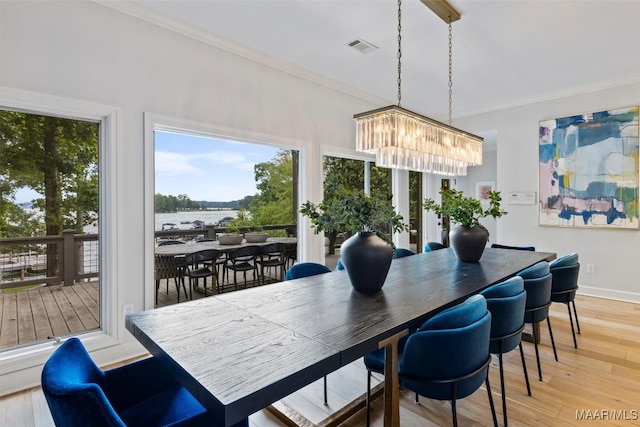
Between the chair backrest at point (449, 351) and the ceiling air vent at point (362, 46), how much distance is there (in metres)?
2.71

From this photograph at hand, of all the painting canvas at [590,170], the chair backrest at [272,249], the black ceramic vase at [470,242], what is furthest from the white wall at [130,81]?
the painting canvas at [590,170]

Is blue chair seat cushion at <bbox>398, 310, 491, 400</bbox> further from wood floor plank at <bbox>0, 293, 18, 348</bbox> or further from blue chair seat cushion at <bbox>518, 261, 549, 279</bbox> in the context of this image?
wood floor plank at <bbox>0, 293, 18, 348</bbox>

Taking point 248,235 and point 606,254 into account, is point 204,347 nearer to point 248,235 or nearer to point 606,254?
point 248,235

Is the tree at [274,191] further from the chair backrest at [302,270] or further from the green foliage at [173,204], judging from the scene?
the chair backrest at [302,270]

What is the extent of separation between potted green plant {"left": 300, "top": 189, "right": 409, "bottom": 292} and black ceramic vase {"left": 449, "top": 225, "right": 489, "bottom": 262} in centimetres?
112

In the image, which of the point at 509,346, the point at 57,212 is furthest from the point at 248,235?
the point at 509,346

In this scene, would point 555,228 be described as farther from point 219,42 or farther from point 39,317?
point 39,317

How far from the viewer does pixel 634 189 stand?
4.15 m

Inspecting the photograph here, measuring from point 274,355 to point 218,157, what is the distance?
2808 mm

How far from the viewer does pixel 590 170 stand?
442 cm

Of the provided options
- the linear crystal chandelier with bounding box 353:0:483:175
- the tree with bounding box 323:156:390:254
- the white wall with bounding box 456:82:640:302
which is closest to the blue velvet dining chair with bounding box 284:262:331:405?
the linear crystal chandelier with bounding box 353:0:483:175

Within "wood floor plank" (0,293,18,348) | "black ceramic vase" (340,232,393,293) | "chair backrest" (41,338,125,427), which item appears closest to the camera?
"chair backrest" (41,338,125,427)

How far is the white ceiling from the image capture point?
107 inches

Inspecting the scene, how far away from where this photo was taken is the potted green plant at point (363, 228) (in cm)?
190
